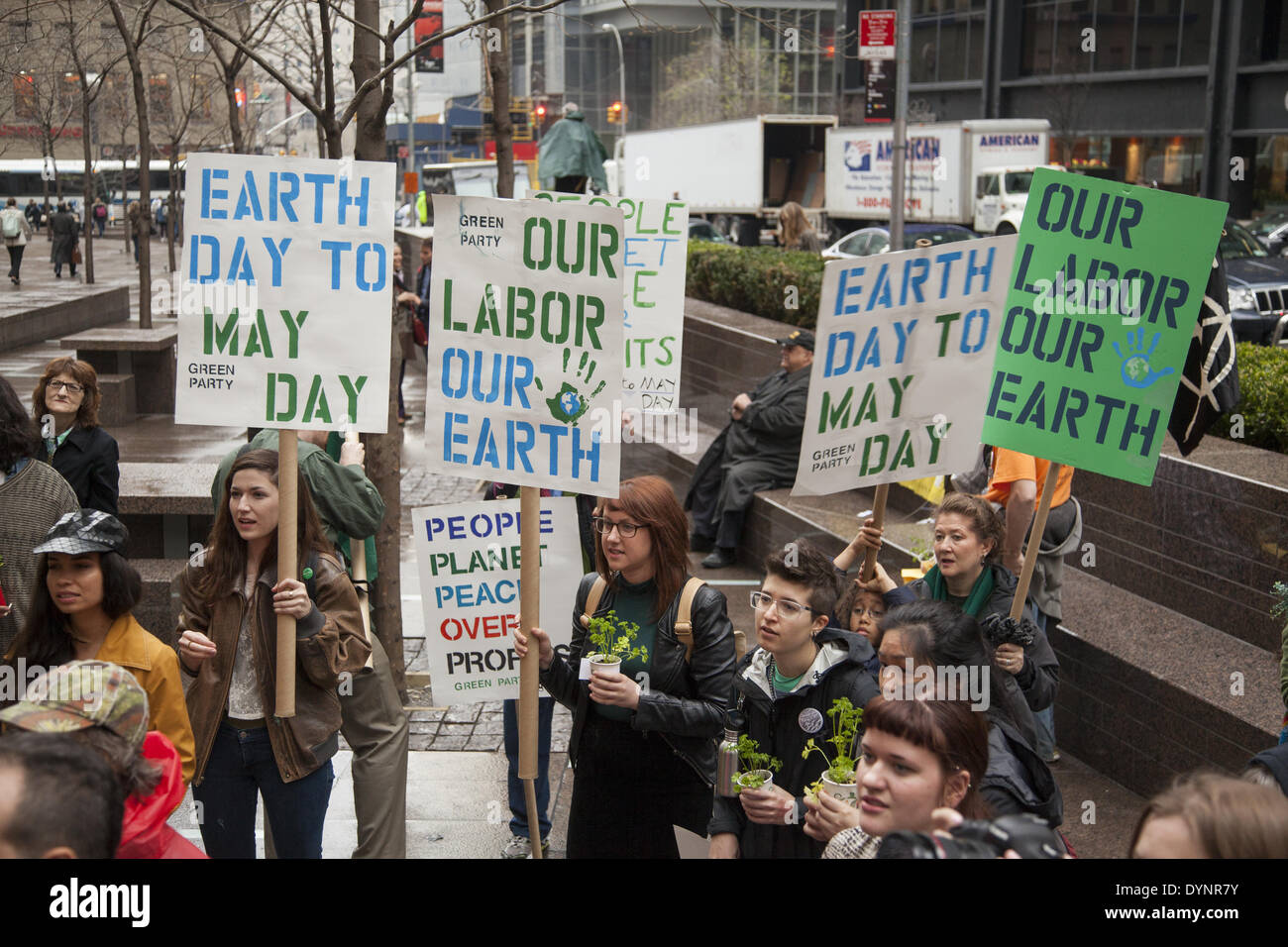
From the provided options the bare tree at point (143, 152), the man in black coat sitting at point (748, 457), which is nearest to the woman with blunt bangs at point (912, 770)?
the man in black coat sitting at point (748, 457)

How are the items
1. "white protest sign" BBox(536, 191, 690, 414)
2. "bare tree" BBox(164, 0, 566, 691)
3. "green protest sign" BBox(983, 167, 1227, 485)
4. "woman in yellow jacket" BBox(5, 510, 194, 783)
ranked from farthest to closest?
"white protest sign" BBox(536, 191, 690, 414), "bare tree" BBox(164, 0, 566, 691), "green protest sign" BBox(983, 167, 1227, 485), "woman in yellow jacket" BBox(5, 510, 194, 783)

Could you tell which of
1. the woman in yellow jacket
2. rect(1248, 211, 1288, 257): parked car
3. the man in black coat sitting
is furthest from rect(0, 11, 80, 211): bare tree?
rect(1248, 211, 1288, 257): parked car

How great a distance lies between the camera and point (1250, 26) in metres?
34.6

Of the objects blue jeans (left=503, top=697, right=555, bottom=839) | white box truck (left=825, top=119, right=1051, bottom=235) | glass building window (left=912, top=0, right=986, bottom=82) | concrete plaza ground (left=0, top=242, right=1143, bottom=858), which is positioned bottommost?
concrete plaza ground (left=0, top=242, right=1143, bottom=858)

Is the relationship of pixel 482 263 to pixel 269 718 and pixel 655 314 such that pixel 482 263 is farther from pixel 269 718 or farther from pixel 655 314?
pixel 655 314

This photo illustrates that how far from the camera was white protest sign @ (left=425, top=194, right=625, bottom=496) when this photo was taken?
4.64m

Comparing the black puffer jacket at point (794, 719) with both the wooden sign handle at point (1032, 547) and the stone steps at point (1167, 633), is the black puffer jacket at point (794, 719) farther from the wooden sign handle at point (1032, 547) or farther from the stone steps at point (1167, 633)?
the stone steps at point (1167, 633)

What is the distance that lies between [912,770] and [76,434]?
5049mm

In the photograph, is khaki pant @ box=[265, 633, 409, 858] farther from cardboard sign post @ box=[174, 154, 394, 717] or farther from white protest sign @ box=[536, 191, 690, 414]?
white protest sign @ box=[536, 191, 690, 414]

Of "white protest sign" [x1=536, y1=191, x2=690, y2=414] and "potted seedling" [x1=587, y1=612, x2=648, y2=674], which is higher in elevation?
"white protest sign" [x1=536, y1=191, x2=690, y2=414]

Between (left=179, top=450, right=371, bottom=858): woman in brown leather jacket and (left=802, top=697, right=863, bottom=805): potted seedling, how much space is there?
164 cm

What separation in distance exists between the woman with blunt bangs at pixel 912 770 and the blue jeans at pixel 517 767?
9.14 ft
